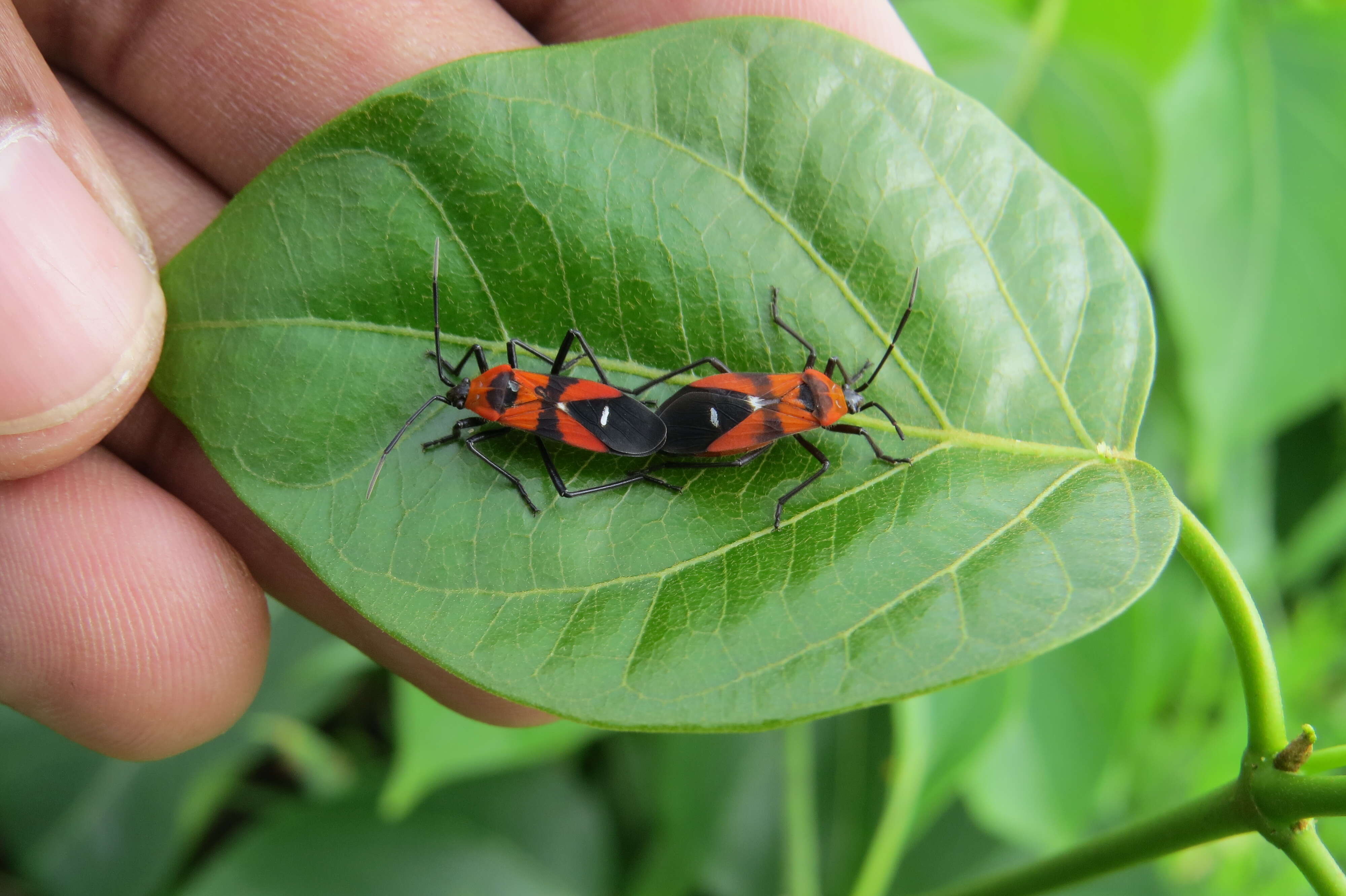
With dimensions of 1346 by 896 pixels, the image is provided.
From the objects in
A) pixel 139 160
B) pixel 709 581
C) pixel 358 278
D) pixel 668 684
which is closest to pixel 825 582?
pixel 709 581

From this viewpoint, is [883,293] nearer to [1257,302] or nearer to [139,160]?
[1257,302]

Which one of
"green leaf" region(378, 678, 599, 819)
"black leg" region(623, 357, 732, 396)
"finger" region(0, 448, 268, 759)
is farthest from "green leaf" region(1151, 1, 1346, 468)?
"finger" region(0, 448, 268, 759)

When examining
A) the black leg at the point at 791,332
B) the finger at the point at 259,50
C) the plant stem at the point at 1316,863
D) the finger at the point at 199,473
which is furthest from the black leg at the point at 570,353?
the plant stem at the point at 1316,863

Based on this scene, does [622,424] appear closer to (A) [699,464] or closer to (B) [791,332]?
(A) [699,464]

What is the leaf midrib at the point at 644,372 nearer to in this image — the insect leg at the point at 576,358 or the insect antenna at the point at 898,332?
the insect leg at the point at 576,358

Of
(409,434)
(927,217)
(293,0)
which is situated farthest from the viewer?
(293,0)

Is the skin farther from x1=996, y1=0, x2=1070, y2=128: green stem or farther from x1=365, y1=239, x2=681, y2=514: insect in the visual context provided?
x1=365, y1=239, x2=681, y2=514: insect
